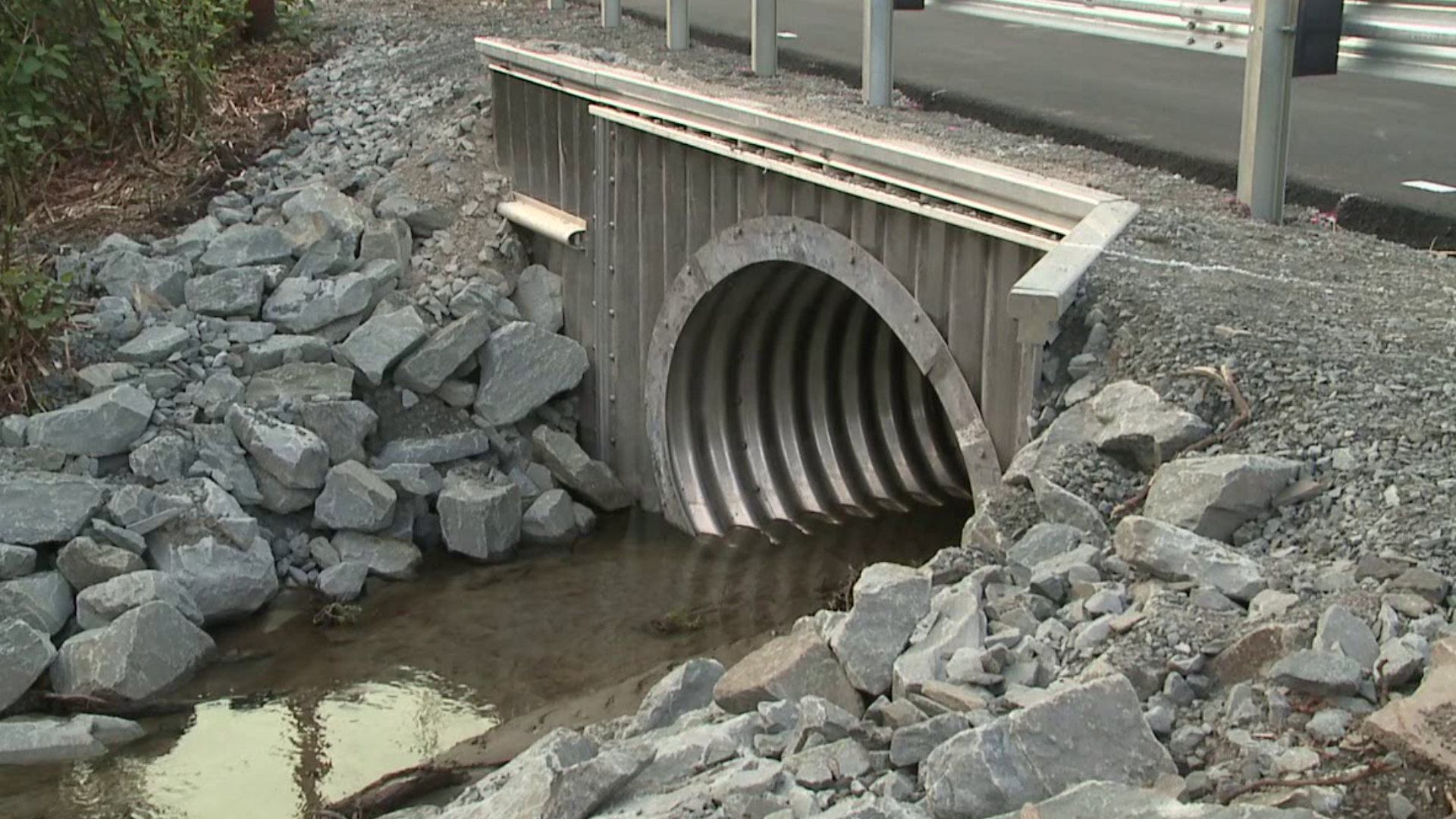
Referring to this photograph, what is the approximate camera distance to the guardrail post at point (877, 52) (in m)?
8.91

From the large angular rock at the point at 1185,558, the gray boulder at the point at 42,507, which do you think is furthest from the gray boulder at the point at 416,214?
the large angular rock at the point at 1185,558

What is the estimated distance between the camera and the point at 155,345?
9.48 meters

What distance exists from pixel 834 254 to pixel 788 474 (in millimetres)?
2445

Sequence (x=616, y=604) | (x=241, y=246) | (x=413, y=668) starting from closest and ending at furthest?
1. (x=413, y=668)
2. (x=616, y=604)
3. (x=241, y=246)

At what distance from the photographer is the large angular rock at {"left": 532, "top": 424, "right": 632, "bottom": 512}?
10148 mm

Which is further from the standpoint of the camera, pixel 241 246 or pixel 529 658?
pixel 241 246

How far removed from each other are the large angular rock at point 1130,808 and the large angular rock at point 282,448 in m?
6.56

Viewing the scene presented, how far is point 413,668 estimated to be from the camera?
809cm

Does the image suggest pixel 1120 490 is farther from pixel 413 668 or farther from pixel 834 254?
pixel 413 668

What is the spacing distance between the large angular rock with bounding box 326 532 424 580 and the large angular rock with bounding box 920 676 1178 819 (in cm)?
607

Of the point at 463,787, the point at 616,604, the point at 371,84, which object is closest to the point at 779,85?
the point at 616,604

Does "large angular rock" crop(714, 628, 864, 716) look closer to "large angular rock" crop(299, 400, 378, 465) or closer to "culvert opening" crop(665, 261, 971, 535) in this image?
"culvert opening" crop(665, 261, 971, 535)

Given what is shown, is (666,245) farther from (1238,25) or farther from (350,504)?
(1238,25)

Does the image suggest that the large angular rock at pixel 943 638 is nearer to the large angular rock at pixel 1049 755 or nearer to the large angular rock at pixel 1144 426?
the large angular rock at pixel 1049 755
